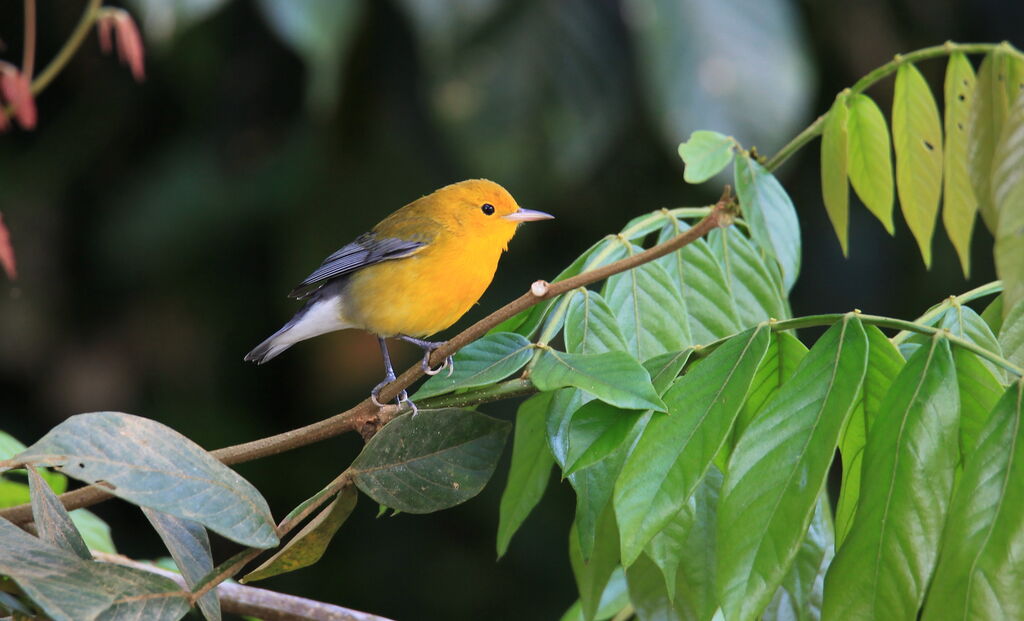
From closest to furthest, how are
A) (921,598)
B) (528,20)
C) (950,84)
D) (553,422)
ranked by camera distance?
(921,598), (553,422), (950,84), (528,20)

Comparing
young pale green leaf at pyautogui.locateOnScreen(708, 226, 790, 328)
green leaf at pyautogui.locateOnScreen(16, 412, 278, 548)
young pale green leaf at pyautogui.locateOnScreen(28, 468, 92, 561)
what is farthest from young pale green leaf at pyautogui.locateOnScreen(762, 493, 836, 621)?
young pale green leaf at pyautogui.locateOnScreen(28, 468, 92, 561)

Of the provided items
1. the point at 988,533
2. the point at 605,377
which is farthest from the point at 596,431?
the point at 988,533

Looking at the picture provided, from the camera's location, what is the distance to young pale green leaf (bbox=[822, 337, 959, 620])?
1139 mm

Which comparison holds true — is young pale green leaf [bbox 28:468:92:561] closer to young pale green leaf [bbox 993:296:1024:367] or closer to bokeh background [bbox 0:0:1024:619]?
young pale green leaf [bbox 993:296:1024:367]

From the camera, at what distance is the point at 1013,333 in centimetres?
142

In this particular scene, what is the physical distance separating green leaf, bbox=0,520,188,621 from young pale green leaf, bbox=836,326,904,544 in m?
0.79

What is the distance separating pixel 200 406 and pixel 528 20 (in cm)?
247

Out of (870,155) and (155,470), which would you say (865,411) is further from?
(155,470)

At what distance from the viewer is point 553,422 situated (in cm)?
142

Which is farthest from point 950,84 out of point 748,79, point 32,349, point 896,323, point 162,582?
point 32,349

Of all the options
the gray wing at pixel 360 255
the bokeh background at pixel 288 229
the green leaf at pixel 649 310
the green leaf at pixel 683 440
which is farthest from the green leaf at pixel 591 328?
the bokeh background at pixel 288 229

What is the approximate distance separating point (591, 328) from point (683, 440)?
31cm

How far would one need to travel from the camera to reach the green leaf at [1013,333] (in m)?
1.41

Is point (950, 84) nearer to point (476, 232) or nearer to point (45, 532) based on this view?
Result: point (476, 232)
